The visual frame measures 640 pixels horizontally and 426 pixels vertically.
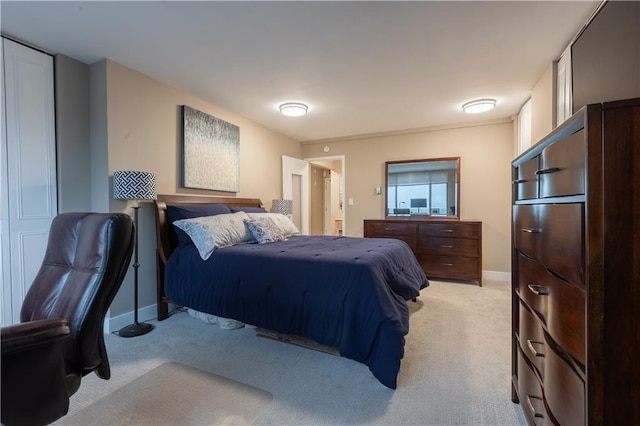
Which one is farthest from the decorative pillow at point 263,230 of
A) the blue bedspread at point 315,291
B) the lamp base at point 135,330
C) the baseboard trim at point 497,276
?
the baseboard trim at point 497,276

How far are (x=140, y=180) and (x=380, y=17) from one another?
7.30ft

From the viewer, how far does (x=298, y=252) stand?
231 centimetres

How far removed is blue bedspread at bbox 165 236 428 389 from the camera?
176cm

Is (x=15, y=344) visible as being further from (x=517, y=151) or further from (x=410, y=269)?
(x=517, y=151)

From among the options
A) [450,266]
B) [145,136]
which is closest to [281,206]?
[145,136]

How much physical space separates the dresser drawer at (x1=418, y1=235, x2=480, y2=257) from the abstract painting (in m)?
2.77

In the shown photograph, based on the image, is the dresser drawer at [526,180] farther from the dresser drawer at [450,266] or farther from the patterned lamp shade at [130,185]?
the dresser drawer at [450,266]

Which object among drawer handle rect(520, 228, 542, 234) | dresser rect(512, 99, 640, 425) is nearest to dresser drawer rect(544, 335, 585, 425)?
dresser rect(512, 99, 640, 425)

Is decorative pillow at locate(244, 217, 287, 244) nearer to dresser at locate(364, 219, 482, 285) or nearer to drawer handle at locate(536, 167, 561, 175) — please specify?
dresser at locate(364, 219, 482, 285)

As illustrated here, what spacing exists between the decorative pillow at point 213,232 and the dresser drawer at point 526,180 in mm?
2215

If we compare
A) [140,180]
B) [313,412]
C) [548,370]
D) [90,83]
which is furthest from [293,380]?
[90,83]

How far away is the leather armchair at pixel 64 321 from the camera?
32.8 inches

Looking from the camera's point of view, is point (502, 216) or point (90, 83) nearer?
point (90, 83)

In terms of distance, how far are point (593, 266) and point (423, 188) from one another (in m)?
4.10
